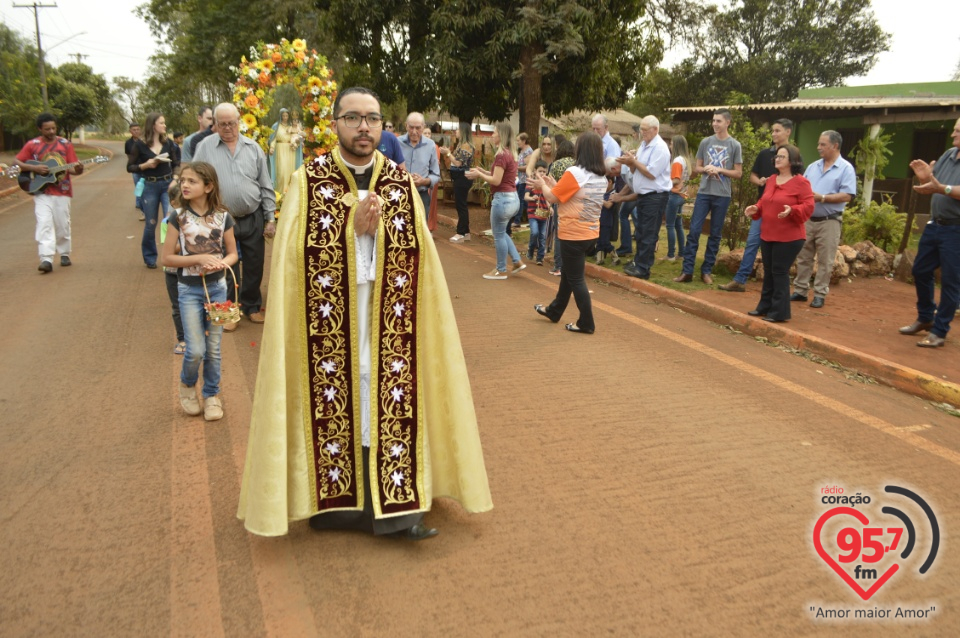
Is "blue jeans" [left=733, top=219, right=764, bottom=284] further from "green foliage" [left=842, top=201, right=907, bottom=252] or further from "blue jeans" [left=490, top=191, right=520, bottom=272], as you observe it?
"green foliage" [left=842, top=201, right=907, bottom=252]

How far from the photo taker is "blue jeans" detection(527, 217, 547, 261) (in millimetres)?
10664

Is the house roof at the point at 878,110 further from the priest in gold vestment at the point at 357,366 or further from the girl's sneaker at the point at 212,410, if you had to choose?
the priest in gold vestment at the point at 357,366

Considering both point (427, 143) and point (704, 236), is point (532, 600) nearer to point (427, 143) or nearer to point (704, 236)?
point (427, 143)

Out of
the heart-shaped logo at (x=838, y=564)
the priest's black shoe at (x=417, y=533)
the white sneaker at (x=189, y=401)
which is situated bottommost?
the heart-shaped logo at (x=838, y=564)

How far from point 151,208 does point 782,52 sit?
3516 centimetres

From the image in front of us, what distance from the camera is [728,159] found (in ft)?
29.9

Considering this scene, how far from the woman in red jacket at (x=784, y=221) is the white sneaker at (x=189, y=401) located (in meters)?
5.57

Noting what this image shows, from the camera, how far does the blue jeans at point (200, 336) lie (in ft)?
15.4

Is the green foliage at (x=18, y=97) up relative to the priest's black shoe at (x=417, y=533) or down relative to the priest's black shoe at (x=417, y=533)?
up

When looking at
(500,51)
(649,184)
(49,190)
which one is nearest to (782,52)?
(500,51)

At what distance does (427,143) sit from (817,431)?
637 centimetres

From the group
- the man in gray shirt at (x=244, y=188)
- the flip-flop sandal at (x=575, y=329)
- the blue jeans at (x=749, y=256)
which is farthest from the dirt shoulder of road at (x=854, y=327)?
the man in gray shirt at (x=244, y=188)

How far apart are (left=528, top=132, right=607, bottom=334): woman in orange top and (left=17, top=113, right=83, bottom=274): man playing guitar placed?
19.6 feet

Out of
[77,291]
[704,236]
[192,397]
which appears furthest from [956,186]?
[77,291]
